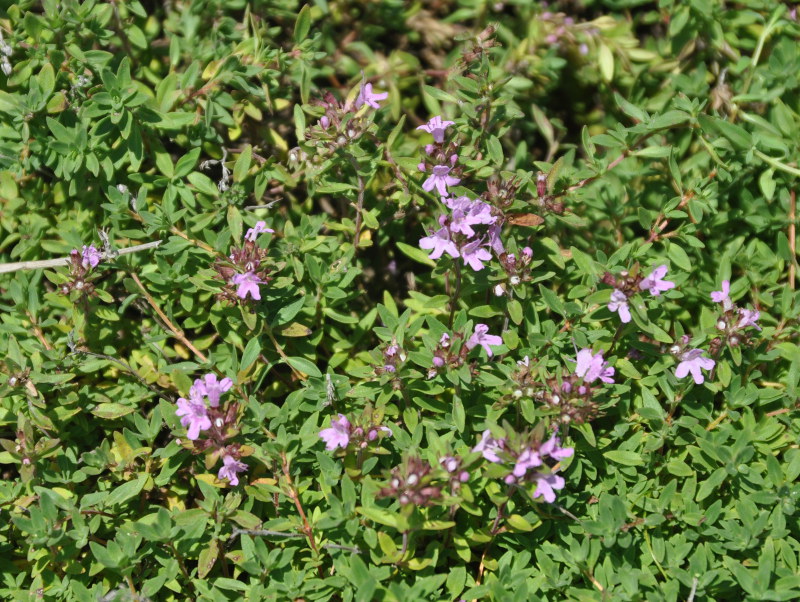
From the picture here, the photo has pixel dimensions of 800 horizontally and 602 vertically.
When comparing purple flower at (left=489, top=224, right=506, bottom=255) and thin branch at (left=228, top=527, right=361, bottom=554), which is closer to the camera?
thin branch at (left=228, top=527, right=361, bottom=554)

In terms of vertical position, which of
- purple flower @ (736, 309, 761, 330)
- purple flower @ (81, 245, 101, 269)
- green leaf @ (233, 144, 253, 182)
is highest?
green leaf @ (233, 144, 253, 182)

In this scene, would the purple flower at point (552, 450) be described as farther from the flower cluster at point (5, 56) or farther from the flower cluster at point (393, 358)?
the flower cluster at point (5, 56)

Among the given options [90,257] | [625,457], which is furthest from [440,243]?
[90,257]

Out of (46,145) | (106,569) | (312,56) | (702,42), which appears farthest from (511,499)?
(702,42)

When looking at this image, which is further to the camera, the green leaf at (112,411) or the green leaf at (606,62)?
the green leaf at (606,62)

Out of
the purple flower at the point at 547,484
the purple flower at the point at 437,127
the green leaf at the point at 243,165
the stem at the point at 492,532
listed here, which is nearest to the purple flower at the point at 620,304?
the purple flower at the point at 547,484

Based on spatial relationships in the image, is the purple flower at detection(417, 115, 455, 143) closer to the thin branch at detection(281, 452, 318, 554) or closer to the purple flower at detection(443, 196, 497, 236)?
the purple flower at detection(443, 196, 497, 236)

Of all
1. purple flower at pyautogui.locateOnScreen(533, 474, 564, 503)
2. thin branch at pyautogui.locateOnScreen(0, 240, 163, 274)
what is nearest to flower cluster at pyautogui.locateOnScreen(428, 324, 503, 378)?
purple flower at pyautogui.locateOnScreen(533, 474, 564, 503)
